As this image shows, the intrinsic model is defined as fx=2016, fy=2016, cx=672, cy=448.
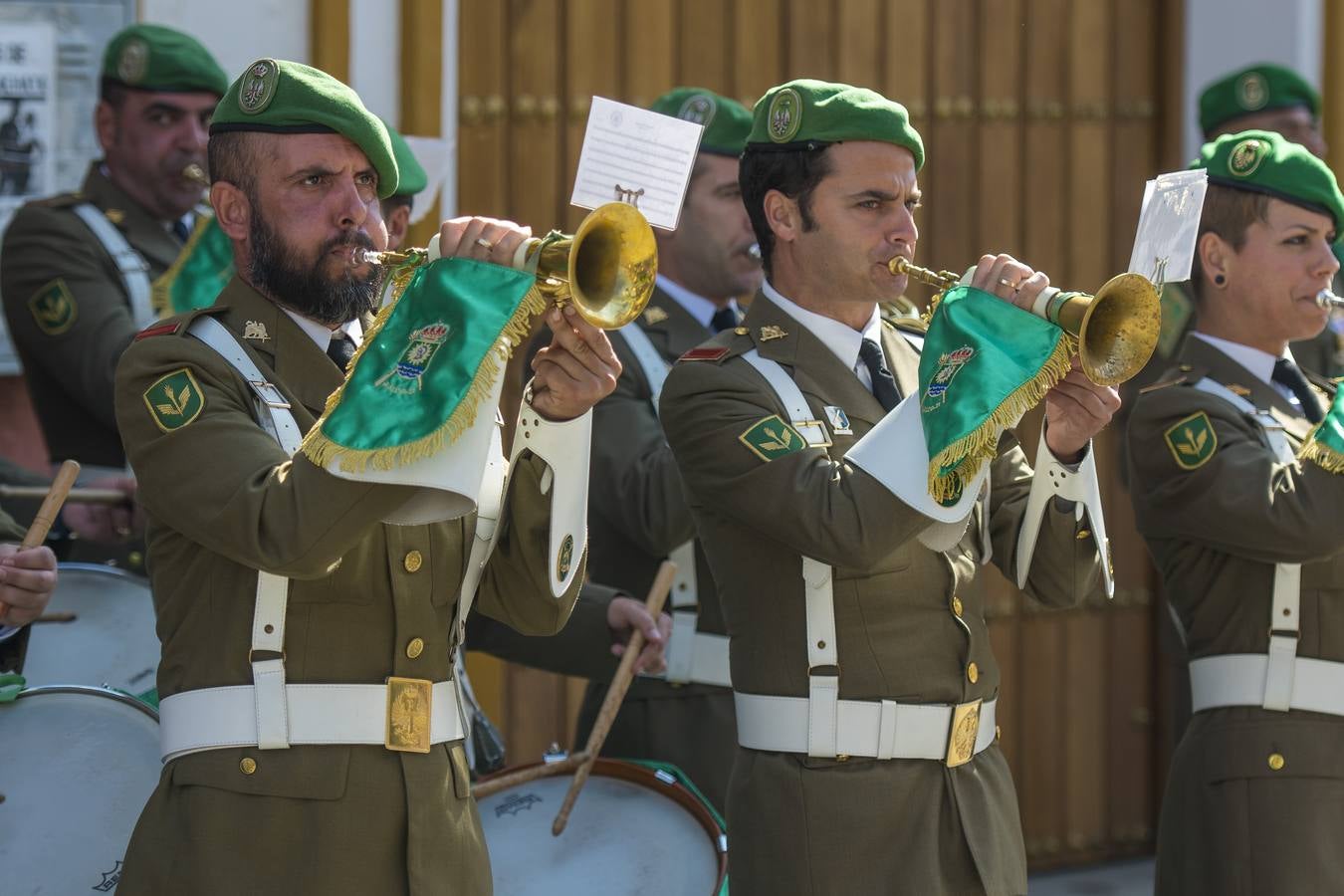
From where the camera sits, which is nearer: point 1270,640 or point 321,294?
point 321,294

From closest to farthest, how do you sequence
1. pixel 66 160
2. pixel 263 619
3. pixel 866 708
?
pixel 263 619 → pixel 866 708 → pixel 66 160

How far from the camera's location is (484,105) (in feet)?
18.0

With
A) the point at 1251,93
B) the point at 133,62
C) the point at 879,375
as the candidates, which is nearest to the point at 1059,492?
the point at 879,375

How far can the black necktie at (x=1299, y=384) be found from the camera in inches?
161

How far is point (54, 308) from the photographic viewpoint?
440 centimetres

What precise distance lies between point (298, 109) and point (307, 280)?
250mm

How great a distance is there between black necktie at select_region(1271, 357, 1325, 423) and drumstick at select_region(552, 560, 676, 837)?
51.5 inches

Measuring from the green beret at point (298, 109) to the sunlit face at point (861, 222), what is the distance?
842 millimetres

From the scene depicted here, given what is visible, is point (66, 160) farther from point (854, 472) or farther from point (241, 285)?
point (854, 472)

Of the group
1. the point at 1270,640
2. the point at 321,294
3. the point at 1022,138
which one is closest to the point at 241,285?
the point at 321,294

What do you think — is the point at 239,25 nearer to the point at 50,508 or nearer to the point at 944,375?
the point at 50,508

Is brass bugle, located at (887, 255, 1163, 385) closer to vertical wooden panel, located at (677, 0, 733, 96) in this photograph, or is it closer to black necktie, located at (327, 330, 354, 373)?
black necktie, located at (327, 330, 354, 373)

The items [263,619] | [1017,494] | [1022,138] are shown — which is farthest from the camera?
[1022,138]

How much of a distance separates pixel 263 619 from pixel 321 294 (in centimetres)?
50
